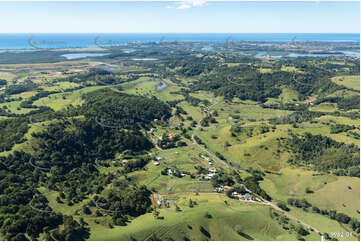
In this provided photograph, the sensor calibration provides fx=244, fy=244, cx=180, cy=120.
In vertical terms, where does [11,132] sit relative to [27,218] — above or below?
above

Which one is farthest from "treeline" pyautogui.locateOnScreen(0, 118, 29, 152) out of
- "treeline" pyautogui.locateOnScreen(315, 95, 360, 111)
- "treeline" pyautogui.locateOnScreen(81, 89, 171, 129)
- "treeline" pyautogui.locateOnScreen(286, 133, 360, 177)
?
"treeline" pyautogui.locateOnScreen(315, 95, 360, 111)

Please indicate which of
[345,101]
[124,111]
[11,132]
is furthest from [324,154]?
[11,132]

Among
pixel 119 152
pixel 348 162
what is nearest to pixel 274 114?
pixel 348 162

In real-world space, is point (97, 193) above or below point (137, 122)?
below

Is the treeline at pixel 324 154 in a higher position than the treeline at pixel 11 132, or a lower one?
lower

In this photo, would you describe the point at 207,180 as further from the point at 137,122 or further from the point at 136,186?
the point at 137,122

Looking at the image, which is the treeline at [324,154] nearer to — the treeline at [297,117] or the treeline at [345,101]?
the treeline at [297,117]

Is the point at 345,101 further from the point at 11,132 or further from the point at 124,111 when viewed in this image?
the point at 11,132

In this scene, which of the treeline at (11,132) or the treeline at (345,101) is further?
the treeline at (345,101)

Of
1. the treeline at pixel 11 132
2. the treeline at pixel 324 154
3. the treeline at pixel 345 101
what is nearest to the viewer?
the treeline at pixel 324 154

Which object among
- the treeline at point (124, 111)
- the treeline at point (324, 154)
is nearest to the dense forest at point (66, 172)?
the treeline at point (124, 111)

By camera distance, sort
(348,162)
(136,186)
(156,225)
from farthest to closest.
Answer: (348,162) → (136,186) → (156,225)
